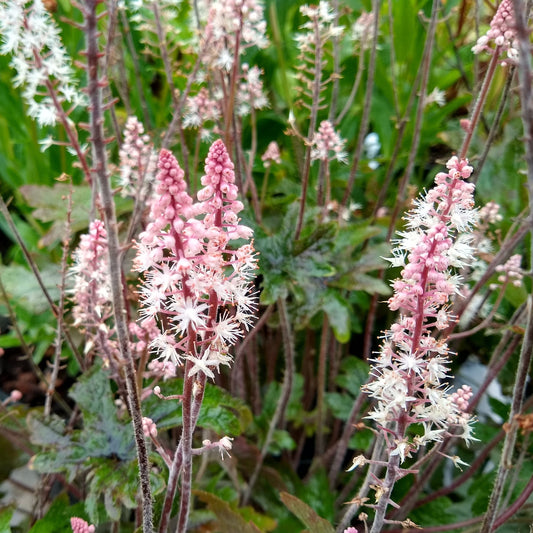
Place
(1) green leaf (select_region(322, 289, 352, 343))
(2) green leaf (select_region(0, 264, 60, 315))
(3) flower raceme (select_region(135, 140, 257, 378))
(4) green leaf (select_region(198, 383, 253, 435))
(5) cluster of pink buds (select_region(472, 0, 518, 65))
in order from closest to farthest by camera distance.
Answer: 1. (3) flower raceme (select_region(135, 140, 257, 378))
2. (5) cluster of pink buds (select_region(472, 0, 518, 65))
3. (4) green leaf (select_region(198, 383, 253, 435))
4. (1) green leaf (select_region(322, 289, 352, 343))
5. (2) green leaf (select_region(0, 264, 60, 315))

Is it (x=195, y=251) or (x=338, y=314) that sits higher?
(x=195, y=251)

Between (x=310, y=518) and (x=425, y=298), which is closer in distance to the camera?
(x=425, y=298)

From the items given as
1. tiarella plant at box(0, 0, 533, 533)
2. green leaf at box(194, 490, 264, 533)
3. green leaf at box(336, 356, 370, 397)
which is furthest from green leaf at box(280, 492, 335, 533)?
green leaf at box(336, 356, 370, 397)

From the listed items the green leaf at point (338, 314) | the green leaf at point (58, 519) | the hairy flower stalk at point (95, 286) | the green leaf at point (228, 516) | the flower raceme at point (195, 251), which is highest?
the flower raceme at point (195, 251)

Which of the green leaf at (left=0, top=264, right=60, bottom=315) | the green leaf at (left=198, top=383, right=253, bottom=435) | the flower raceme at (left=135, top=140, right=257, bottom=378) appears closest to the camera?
→ the flower raceme at (left=135, top=140, right=257, bottom=378)

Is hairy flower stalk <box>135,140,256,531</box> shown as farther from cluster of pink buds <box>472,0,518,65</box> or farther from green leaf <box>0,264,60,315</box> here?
green leaf <box>0,264,60,315</box>

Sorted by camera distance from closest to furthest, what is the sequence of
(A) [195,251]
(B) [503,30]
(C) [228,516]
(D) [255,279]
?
1. (A) [195,251]
2. (B) [503,30]
3. (C) [228,516]
4. (D) [255,279]

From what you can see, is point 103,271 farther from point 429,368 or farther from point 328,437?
point 328,437

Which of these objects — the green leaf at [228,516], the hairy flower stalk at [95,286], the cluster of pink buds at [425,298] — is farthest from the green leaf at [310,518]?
the hairy flower stalk at [95,286]

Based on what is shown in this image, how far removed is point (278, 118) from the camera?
5.81 feet

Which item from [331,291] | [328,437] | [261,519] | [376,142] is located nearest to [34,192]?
[331,291]

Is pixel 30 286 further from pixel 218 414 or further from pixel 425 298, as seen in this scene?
pixel 425 298

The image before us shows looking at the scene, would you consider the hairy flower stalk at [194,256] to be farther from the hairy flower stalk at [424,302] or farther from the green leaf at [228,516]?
the green leaf at [228,516]

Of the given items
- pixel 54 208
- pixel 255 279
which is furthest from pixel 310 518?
pixel 54 208
